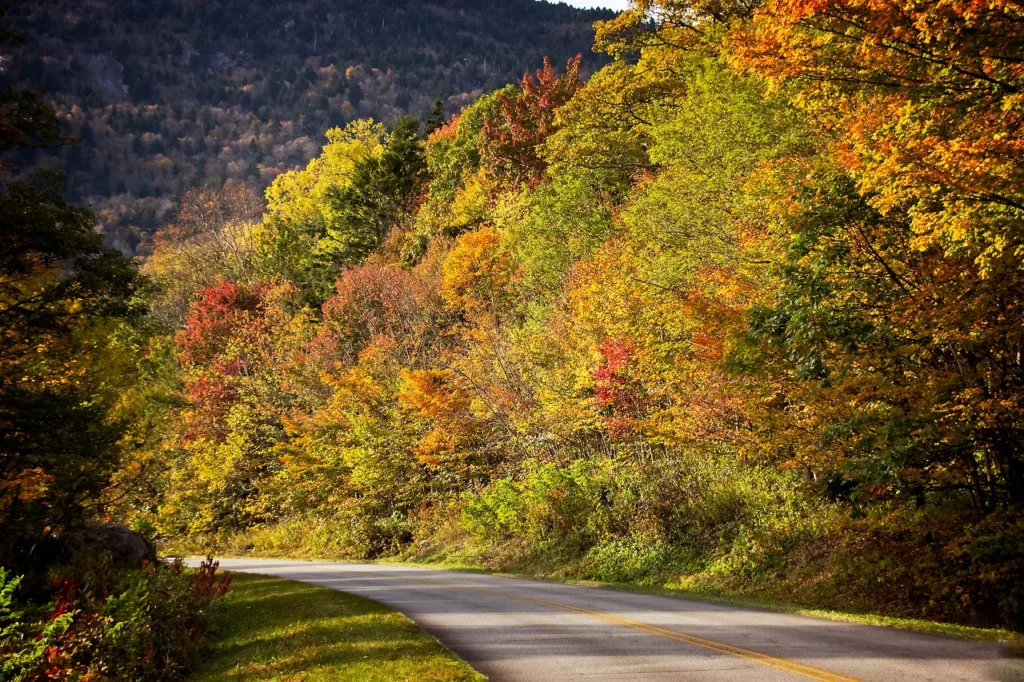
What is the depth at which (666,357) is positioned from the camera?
17094mm

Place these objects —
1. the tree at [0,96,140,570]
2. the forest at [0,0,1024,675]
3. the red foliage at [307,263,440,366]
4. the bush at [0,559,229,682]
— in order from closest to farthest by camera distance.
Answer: the bush at [0,559,229,682], the forest at [0,0,1024,675], the tree at [0,96,140,570], the red foliage at [307,263,440,366]

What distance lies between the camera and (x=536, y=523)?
23.9 m

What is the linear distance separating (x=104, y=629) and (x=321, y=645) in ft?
10.1

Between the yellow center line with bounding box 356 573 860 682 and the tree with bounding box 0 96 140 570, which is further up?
the tree with bounding box 0 96 140 570

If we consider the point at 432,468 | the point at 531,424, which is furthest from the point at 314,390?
the point at 531,424

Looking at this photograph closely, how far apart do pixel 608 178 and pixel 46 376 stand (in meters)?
21.9

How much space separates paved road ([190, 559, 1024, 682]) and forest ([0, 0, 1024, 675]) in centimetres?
297

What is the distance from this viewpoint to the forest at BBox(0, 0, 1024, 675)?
418 inches

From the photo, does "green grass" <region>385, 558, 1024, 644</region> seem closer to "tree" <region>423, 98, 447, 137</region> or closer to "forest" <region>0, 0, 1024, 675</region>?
"forest" <region>0, 0, 1024, 675</region>

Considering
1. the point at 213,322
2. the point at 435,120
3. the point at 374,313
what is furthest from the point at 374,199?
the point at 374,313

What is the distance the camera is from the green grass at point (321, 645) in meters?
9.62

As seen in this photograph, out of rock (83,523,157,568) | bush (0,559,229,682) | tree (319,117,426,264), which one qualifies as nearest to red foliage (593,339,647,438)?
bush (0,559,229,682)

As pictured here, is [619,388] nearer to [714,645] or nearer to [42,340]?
[714,645]

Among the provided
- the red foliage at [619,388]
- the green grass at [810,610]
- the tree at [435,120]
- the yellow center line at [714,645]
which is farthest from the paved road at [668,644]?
the tree at [435,120]
